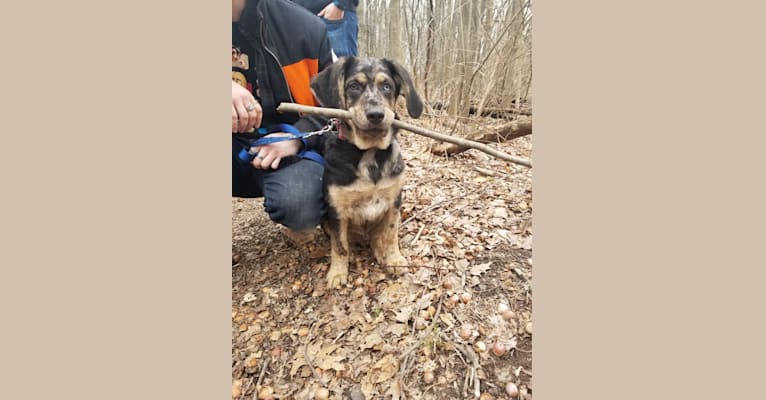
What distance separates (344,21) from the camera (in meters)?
3.94

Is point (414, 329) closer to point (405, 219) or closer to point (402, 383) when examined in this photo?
point (402, 383)

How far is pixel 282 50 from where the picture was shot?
261cm

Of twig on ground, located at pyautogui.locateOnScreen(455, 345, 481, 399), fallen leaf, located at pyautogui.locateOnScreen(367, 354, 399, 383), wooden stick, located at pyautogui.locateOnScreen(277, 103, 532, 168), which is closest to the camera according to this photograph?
wooden stick, located at pyautogui.locateOnScreen(277, 103, 532, 168)

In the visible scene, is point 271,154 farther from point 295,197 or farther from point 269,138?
point 295,197

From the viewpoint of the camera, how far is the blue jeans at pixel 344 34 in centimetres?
380

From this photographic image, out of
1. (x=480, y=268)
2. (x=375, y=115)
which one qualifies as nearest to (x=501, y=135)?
(x=480, y=268)

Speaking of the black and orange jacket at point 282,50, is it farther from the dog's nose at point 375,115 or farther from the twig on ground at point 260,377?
the twig on ground at point 260,377

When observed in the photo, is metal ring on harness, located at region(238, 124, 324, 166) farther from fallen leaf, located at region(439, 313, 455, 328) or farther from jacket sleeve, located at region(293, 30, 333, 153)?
fallen leaf, located at region(439, 313, 455, 328)

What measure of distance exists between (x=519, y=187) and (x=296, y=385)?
2.78 metres

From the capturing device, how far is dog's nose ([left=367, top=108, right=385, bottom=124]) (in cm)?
247

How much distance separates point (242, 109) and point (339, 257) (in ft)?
4.64

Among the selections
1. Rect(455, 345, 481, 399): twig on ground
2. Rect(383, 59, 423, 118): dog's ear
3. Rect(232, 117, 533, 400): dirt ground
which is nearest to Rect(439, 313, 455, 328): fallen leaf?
Rect(232, 117, 533, 400): dirt ground

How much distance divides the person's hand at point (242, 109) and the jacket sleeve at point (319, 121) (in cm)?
78

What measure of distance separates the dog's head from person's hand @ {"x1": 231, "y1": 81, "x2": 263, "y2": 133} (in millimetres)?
608
